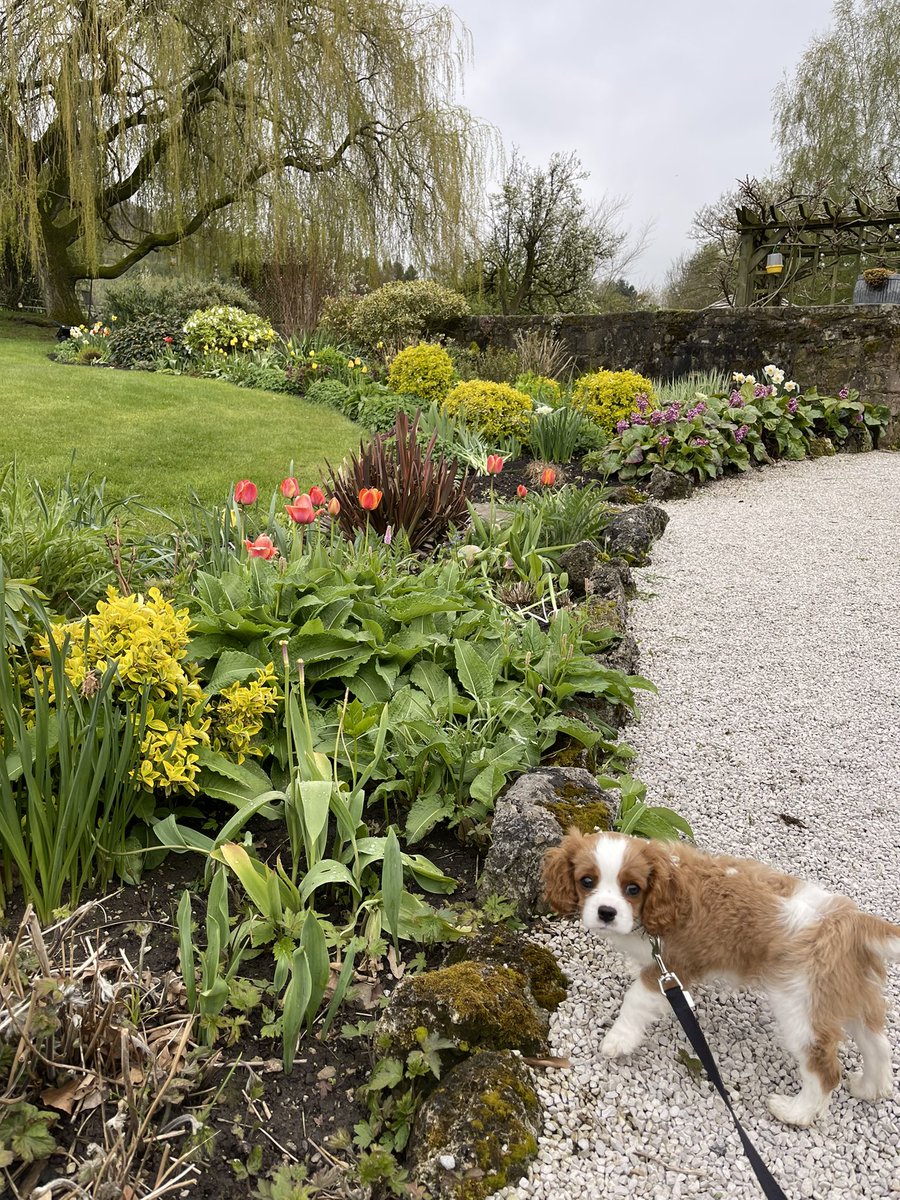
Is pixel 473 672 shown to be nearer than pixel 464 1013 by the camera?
No

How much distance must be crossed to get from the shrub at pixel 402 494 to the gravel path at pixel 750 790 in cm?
120

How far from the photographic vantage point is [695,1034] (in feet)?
4.29

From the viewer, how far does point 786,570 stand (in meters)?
4.72

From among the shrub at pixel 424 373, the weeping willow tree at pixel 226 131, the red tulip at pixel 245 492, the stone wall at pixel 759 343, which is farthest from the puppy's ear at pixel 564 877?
the weeping willow tree at pixel 226 131

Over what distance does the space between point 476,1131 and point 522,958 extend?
1.43ft

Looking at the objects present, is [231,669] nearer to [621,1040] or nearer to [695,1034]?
[621,1040]

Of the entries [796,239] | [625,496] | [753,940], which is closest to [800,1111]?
[753,940]

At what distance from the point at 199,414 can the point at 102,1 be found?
9.24 metres


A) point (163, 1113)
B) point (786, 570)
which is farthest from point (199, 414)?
point (163, 1113)

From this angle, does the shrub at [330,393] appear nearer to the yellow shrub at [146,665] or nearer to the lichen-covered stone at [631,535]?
the lichen-covered stone at [631,535]

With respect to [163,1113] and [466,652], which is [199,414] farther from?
[163,1113]

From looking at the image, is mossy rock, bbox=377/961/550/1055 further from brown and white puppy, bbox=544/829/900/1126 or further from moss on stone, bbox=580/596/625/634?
moss on stone, bbox=580/596/625/634

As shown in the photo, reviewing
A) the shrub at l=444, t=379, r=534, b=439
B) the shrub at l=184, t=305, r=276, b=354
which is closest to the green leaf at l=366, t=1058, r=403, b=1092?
the shrub at l=444, t=379, r=534, b=439

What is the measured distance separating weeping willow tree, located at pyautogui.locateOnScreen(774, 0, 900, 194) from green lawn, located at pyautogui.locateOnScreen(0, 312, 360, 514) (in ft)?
70.2
